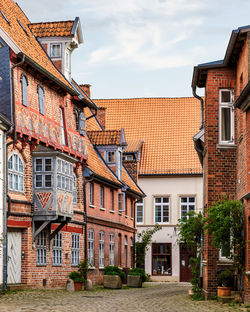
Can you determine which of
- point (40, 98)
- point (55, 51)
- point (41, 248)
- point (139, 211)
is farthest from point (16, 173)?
point (139, 211)

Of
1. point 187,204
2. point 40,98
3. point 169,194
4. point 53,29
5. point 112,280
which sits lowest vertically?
point 112,280

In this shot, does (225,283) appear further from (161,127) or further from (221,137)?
(161,127)

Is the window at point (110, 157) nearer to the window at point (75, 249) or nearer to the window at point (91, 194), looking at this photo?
the window at point (91, 194)

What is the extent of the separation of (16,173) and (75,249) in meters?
7.95

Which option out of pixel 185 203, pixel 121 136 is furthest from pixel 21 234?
Result: pixel 185 203

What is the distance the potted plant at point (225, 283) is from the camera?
2133cm

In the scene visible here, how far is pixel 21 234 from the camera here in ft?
89.5

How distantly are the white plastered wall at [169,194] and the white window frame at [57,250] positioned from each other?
21.2 metres

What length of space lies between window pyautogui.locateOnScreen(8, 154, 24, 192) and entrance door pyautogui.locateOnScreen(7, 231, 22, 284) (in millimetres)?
1641

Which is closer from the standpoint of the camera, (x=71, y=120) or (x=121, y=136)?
(x=71, y=120)

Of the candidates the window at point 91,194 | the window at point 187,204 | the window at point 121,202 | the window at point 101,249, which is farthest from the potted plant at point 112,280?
the window at point 187,204

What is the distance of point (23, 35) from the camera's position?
3141 centimetres

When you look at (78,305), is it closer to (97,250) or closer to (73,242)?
(73,242)

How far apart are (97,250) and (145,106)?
2323 centimetres
